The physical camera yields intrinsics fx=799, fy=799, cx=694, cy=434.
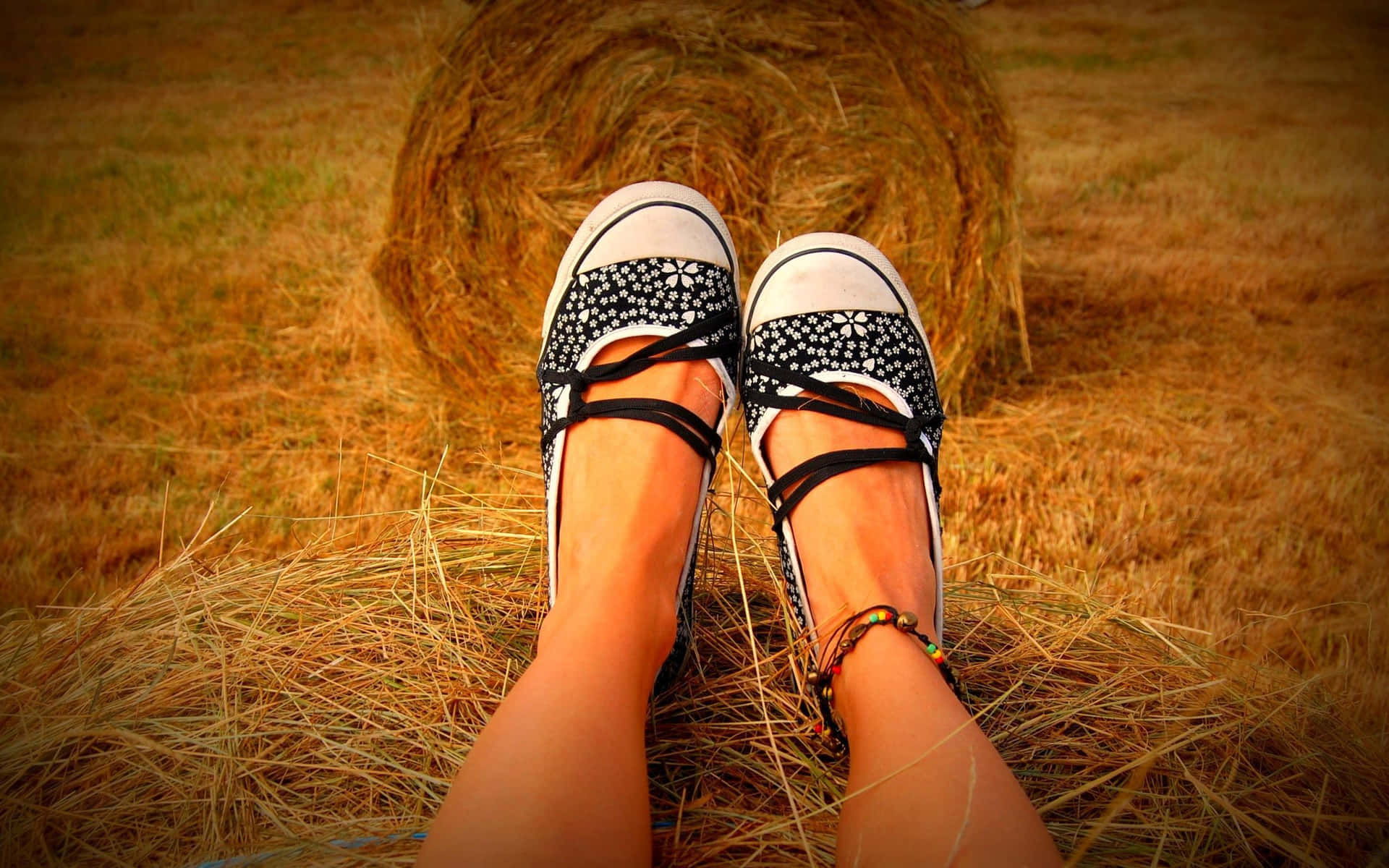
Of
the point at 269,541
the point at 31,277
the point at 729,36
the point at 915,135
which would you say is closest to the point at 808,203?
the point at 915,135

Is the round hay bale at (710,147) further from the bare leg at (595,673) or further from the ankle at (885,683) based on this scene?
the ankle at (885,683)

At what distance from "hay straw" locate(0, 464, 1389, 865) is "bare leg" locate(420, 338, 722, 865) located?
96 mm

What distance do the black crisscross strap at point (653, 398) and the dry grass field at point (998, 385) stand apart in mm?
238

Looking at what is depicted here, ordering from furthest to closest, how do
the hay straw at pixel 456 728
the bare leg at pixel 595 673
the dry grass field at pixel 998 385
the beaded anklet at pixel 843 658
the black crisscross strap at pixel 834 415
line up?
the dry grass field at pixel 998 385 < the black crisscross strap at pixel 834 415 < the beaded anklet at pixel 843 658 < the hay straw at pixel 456 728 < the bare leg at pixel 595 673

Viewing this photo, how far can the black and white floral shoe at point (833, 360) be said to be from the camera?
3.76 ft

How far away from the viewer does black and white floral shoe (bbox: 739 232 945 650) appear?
1146 millimetres

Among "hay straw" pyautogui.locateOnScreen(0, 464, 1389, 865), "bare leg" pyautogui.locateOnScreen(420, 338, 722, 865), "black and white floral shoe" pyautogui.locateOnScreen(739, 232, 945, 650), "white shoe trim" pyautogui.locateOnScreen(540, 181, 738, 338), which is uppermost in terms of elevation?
"white shoe trim" pyautogui.locateOnScreen(540, 181, 738, 338)

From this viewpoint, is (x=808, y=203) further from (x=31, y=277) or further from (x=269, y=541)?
(x=31, y=277)

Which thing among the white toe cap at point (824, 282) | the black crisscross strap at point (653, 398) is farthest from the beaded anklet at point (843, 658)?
the white toe cap at point (824, 282)

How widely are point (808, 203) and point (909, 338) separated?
116 centimetres

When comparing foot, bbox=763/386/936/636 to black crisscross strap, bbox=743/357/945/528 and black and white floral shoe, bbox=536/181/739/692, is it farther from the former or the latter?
black and white floral shoe, bbox=536/181/739/692

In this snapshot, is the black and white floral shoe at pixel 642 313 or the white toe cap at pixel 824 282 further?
the white toe cap at pixel 824 282

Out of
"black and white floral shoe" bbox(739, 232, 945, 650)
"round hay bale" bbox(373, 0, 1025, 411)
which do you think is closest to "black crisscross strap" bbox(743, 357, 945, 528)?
"black and white floral shoe" bbox(739, 232, 945, 650)

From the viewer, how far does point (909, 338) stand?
133cm
